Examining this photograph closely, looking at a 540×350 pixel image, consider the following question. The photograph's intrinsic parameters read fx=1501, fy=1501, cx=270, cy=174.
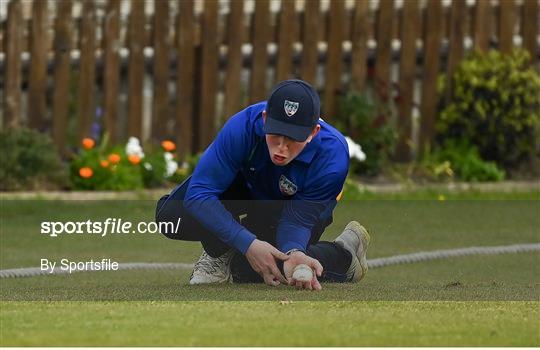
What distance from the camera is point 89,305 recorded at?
697cm

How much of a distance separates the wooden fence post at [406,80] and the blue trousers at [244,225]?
7.02m

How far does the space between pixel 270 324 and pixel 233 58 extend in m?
8.70

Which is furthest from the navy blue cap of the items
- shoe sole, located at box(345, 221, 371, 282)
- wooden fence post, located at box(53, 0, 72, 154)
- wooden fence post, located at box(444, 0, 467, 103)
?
wooden fence post, located at box(444, 0, 467, 103)

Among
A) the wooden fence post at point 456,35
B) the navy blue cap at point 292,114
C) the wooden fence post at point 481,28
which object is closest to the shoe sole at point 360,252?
the navy blue cap at point 292,114

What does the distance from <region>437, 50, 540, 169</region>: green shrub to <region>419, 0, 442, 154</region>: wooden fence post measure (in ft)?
0.44

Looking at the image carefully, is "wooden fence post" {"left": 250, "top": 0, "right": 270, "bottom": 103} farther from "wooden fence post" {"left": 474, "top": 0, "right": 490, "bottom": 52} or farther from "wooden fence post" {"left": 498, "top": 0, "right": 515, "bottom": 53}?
"wooden fence post" {"left": 498, "top": 0, "right": 515, "bottom": 53}

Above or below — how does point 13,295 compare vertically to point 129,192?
above

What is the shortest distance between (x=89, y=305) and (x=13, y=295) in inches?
40.2

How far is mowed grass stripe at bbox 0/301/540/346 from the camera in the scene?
6.02 meters

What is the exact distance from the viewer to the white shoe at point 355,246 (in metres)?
8.55

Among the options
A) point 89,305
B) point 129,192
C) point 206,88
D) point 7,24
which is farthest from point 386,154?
point 89,305

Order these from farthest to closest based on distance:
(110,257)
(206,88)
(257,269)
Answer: (206,88), (110,257), (257,269)

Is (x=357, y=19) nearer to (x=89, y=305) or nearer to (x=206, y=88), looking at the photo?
(x=206, y=88)

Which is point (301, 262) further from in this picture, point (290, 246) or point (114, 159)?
point (114, 159)
